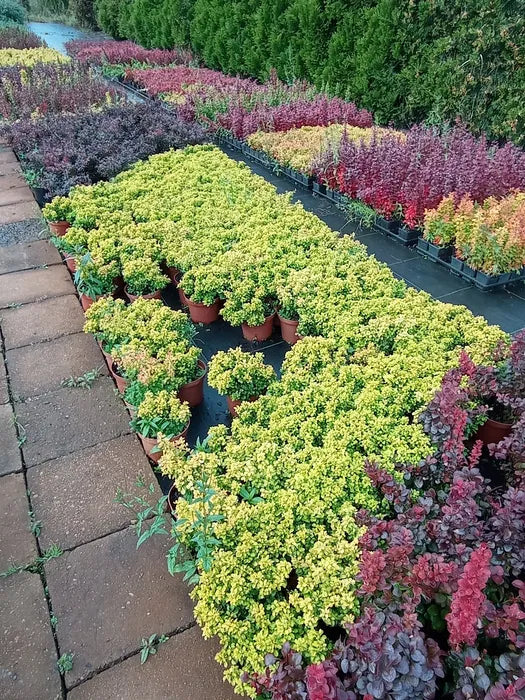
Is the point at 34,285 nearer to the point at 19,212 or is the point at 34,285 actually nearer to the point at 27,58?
the point at 19,212

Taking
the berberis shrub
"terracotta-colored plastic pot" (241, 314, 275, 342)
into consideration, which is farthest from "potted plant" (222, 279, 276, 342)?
the berberis shrub

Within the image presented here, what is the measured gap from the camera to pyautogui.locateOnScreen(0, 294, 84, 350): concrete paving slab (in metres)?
4.30

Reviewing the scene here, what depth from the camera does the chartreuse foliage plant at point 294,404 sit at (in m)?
2.07

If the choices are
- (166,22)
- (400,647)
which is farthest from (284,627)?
(166,22)

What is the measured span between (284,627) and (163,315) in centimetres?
227

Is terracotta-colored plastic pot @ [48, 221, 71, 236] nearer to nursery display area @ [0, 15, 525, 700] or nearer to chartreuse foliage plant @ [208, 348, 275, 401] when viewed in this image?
nursery display area @ [0, 15, 525, 700]

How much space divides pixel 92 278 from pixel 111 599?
8.68ft

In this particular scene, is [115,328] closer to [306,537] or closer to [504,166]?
[306,537]

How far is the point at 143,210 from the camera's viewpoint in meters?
5.27

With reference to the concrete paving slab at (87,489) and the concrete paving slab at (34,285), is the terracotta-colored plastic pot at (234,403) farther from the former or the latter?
the concrete paving slab at (34,285)

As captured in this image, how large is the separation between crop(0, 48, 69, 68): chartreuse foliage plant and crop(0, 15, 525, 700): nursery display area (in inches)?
299

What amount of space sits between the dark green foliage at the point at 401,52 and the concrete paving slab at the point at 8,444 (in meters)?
7.27

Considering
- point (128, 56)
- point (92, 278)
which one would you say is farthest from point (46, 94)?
point (92, 278)

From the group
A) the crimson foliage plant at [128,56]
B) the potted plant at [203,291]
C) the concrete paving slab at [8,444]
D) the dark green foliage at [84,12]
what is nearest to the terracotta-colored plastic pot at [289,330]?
the potted plant at [203,291]
